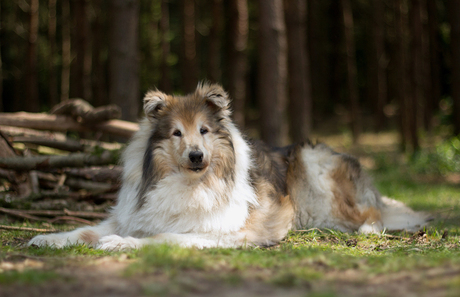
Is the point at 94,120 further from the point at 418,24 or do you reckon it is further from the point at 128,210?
the point at 418,24

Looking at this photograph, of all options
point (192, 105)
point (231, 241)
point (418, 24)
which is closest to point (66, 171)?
point (192, 105)

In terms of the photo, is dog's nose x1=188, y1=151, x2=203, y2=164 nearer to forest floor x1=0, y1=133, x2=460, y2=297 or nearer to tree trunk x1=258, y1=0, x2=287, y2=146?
forest floor x1=0, y1=133, x2=460, y2=297

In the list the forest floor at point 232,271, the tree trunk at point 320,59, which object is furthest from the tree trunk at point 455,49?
the tree trunk at point 320,59

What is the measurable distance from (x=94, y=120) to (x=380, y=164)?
998 cm

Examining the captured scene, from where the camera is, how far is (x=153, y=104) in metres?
4.79

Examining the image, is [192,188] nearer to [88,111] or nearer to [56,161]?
[56,161]

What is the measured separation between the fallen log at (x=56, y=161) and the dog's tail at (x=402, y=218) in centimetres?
447

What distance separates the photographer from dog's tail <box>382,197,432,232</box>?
5.85 m

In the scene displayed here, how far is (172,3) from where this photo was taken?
30.0m

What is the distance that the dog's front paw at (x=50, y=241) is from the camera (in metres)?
4.48

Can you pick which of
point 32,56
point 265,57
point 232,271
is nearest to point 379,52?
point 265,57

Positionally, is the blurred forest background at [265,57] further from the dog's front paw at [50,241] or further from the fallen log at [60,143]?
the dog's front paw at [50,241]

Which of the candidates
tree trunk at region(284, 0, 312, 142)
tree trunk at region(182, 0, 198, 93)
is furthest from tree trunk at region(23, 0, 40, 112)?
tree trunk at region(284, 0, 312, 142)

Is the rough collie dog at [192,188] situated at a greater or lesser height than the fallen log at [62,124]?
lesser
